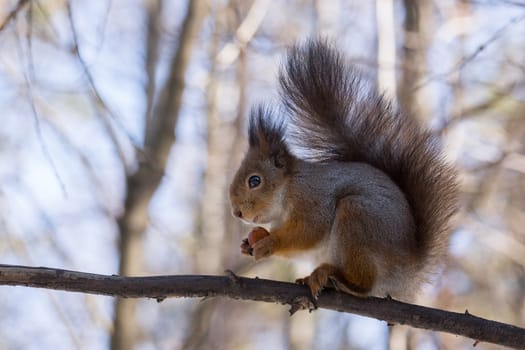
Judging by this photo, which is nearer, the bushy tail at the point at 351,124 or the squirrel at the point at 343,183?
the squirrel at the point at 343,183

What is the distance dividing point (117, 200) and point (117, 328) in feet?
4.23

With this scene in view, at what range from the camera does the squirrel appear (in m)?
2.17

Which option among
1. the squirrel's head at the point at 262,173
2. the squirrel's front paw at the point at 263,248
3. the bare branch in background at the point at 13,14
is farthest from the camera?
the squirrel's head at the point at 262,173

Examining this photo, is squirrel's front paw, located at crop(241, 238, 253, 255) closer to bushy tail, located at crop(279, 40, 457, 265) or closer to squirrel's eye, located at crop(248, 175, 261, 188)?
squirrel's eye, located at crop(248, 175, 261, 188)

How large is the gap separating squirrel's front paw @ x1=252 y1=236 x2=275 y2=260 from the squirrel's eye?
0.27 m

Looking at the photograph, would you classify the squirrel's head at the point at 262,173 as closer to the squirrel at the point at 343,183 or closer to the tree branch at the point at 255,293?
the squirrel at the point at 343,183

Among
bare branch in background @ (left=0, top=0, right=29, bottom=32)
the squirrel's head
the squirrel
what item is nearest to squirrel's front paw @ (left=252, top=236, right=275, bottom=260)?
the squirrel

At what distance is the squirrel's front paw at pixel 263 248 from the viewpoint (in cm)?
215

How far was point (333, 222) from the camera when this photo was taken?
223 cm

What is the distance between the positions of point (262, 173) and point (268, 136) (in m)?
0.18

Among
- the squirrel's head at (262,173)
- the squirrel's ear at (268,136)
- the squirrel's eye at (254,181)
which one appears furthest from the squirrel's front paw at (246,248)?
the squirrel's ear at (268,136)

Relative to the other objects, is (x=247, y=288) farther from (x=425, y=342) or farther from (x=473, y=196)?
(x=473, y=196)

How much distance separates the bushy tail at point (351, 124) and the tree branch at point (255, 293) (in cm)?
52

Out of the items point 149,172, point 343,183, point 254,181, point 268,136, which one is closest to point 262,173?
point 254,181
